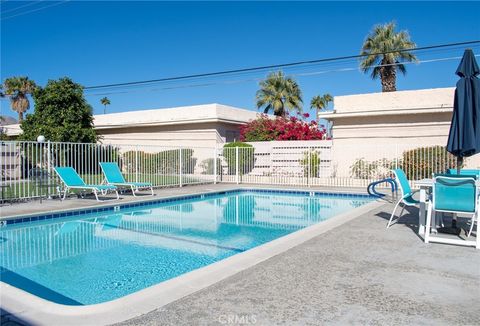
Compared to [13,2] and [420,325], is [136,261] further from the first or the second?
[13,2]

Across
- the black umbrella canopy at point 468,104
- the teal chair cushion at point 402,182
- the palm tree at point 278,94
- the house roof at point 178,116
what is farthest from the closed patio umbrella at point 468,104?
the palm tree at point 278,94

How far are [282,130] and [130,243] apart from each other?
1523 cm

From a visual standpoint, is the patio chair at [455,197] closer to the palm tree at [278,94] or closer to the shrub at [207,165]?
the shrub at [207,165]

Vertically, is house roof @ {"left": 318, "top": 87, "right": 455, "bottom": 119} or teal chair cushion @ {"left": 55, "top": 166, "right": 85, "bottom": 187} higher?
house roof @ {"left": 318, "top": 87, "right": 455, "bottom": 119}

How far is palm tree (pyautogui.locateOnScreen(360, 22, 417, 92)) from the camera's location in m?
22.4

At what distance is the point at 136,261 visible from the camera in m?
5.98

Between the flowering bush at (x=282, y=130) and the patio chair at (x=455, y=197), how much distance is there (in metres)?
15.6

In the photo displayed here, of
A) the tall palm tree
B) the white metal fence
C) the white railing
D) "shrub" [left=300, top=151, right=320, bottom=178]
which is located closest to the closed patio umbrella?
the white metal fence

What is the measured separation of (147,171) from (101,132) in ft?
38.4

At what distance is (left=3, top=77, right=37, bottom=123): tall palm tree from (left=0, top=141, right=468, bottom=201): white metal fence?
20.8 metres

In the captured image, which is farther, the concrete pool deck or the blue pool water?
the blue pool water

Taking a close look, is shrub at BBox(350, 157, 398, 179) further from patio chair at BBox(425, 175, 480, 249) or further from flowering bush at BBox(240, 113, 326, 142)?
patio chair at BBox(425, 175, 480, 249)

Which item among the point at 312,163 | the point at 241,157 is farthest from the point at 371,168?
the point at 241,157

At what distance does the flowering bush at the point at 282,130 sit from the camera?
21312 millimetres
